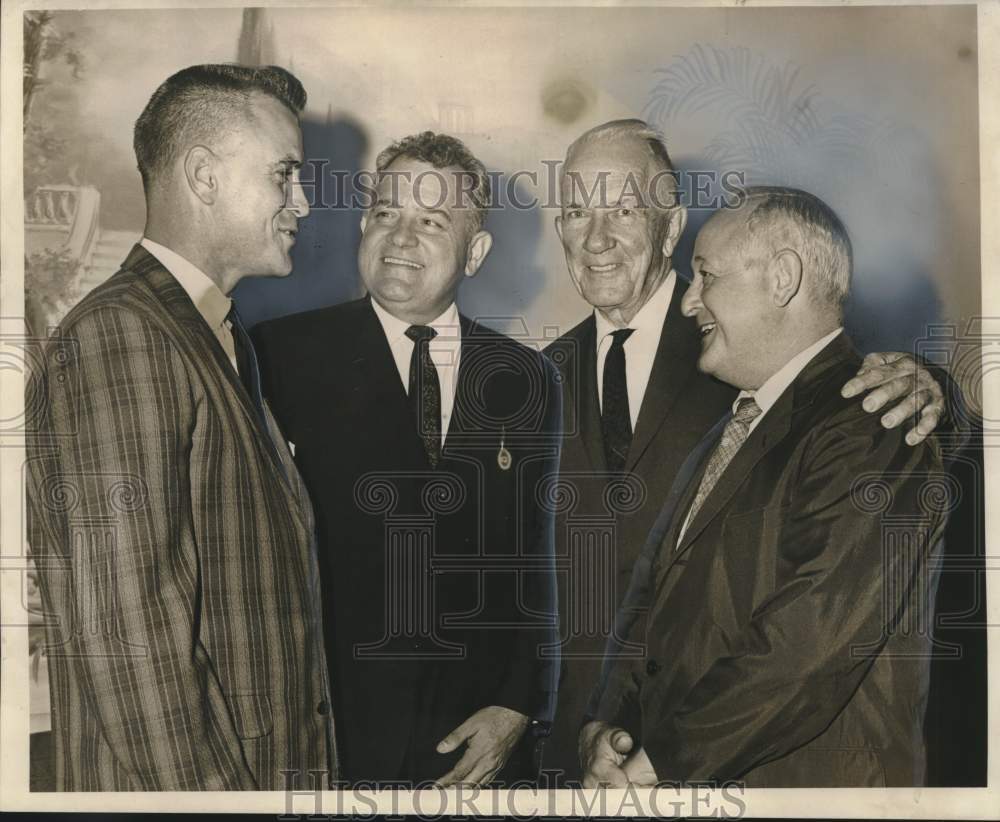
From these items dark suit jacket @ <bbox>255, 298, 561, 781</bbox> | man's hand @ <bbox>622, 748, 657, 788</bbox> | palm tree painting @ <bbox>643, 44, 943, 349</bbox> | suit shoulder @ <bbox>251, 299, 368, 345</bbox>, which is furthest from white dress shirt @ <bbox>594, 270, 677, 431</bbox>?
man's hand @ <bbox>622, 748, 657, 788</bbox>

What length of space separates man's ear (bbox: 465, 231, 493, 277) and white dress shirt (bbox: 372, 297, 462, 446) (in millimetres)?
Answer: 120

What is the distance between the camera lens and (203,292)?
325 centimetres

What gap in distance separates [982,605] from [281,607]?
206cm

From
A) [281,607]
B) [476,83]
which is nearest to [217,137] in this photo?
[476,83]

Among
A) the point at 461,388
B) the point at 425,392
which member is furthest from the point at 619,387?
the point at 425,392

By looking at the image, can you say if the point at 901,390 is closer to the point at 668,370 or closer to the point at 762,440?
the point at 762,440

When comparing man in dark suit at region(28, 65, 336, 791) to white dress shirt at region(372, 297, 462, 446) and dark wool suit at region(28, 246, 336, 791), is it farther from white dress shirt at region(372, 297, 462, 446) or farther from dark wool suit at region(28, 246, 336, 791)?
white dress shirt at region(372, 297, 462, 446)

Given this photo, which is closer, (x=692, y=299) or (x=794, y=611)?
(x=794, y=611)

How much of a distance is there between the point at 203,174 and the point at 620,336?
131 cm

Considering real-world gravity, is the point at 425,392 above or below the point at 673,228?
below

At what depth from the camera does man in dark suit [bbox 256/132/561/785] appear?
329 centimetres

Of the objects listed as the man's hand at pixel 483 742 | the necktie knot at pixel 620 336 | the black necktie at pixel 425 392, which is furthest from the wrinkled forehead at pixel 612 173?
the man's hand at pixel 483 742

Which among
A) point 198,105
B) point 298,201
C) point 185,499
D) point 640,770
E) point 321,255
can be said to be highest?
point 198,105

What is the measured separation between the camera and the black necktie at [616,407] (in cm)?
331
